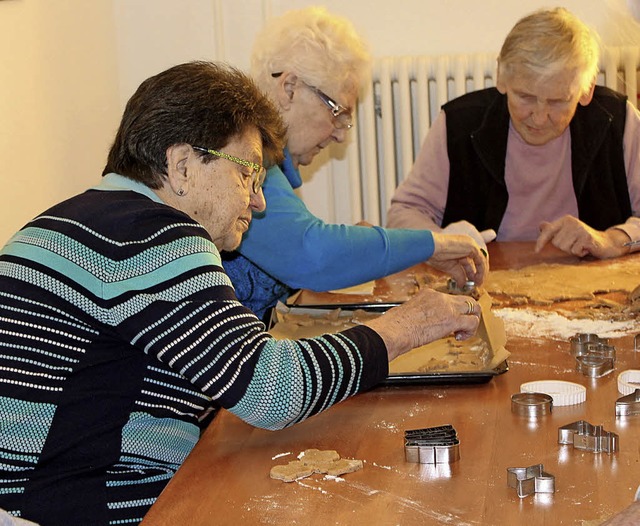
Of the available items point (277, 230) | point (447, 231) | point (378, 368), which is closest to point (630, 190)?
point (447, 231)

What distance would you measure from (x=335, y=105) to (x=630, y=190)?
1240 millimetres

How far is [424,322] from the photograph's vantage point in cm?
165

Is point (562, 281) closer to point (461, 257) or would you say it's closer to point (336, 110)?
point (461, 257)

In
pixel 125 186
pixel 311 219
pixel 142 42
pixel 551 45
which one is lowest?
pixel 311 219

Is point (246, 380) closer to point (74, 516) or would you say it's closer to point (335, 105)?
point (74, 516)

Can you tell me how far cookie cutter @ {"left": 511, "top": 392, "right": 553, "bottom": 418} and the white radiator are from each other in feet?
9.11

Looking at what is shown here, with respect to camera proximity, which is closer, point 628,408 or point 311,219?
point 628,408

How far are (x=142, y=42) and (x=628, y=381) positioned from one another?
324 cm

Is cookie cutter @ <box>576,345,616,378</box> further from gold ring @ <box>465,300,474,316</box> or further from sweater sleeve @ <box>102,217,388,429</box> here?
sweater sleeve @ <box>102,217,388,429</box>

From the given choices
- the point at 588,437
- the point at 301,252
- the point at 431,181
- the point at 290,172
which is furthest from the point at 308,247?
the point at 431,181

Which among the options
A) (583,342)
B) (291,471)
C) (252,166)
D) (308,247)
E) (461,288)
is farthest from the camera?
(461,288)

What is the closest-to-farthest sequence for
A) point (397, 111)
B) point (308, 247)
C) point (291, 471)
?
point (291, 471), point (308, 247), point (397, 111)

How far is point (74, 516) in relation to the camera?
1.35 meters

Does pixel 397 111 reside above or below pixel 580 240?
above
